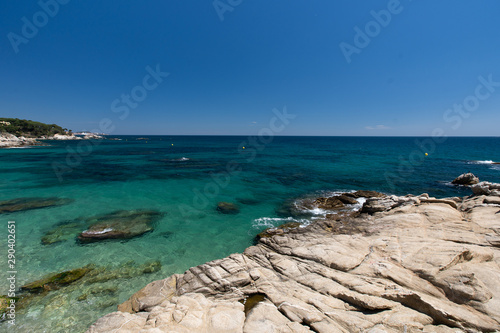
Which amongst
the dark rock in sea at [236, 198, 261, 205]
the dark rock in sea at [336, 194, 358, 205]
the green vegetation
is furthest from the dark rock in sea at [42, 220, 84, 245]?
the green vegetation

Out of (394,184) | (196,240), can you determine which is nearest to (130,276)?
(196,240)

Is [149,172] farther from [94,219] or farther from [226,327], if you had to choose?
[226,327]

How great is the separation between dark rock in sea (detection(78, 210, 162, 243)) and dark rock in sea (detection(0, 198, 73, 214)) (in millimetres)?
6425

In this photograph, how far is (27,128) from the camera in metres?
104

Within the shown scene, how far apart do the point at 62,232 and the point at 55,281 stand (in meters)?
6.10

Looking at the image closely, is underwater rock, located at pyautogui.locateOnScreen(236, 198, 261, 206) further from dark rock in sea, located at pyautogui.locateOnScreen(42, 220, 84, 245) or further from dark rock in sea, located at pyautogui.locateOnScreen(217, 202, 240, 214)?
dark rock in sea, located at pyautogui.locateOnScreen(42, 220, 84, 245)

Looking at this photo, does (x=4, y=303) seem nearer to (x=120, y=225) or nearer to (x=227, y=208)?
(x=120, y=225)

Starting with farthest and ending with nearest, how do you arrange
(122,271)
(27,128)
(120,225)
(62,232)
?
(27,128), (120,225), (62,232), (122,271)

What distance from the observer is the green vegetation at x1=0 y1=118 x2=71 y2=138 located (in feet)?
300

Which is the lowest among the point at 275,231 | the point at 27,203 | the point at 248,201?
the point at 275,231

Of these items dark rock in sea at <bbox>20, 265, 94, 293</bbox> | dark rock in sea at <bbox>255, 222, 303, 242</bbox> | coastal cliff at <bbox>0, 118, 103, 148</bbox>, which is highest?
coastal cliff at <bbox>0, 118, 103, 148</bbox>

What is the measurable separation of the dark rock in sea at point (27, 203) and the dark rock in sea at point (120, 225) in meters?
6.42

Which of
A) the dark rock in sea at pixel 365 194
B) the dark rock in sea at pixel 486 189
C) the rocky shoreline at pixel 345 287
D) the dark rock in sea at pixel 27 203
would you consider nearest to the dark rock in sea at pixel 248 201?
the rocky shoreline at pixel 345 287

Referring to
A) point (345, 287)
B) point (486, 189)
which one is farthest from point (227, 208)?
point (486, 189)
